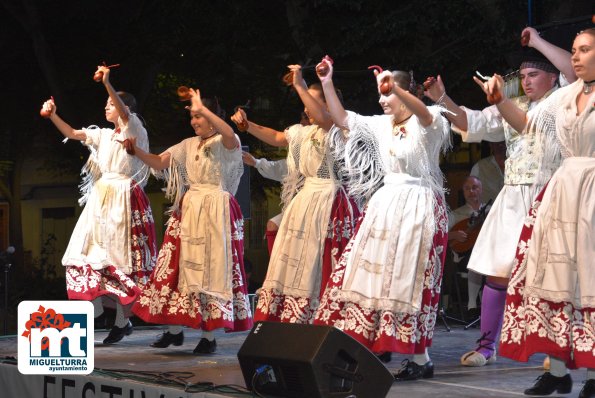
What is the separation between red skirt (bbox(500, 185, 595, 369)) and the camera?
425cm

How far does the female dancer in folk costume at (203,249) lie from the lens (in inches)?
251

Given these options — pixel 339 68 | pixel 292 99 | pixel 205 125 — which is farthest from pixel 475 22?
pixel 205 125

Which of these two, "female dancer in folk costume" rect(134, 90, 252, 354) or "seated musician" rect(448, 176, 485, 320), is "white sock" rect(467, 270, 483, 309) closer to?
"seated musician" rect(448, 176, 485, 320)

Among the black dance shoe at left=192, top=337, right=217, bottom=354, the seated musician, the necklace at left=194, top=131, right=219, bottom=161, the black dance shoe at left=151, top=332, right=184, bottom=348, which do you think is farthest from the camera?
the seated musician

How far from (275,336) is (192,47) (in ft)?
27.4

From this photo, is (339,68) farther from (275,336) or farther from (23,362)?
(275,336)

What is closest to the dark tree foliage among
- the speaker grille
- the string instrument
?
the string instrument

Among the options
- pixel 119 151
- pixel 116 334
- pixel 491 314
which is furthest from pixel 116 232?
pixel 491 314

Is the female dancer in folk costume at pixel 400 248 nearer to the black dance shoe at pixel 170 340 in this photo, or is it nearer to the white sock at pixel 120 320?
the black dance shoe at pixel 170 340

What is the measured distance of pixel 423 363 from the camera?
16.6ft

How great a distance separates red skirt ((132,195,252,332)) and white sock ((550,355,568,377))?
2.34m

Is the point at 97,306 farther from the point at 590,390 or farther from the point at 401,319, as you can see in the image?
the point at 590,390

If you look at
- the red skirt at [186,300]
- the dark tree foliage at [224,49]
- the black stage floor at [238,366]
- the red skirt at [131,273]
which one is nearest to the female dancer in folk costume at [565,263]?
the black stage floor at [238,366]

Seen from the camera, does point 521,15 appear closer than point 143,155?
No
